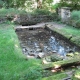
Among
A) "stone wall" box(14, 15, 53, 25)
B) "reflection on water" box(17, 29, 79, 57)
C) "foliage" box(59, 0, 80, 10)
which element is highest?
"foliage" box(59, 0, 80, 10)

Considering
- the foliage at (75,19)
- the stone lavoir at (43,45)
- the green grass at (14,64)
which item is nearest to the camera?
the green grass at (14,64)

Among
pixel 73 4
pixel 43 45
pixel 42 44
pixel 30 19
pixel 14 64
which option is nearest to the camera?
pixel 14 64

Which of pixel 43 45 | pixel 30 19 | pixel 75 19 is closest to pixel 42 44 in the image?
pixel 43 45

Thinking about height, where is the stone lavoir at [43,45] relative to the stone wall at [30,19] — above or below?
below

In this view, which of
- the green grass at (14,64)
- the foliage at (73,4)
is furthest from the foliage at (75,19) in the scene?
the green grass at (14,64)

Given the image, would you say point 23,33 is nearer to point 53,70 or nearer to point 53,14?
point 53,14

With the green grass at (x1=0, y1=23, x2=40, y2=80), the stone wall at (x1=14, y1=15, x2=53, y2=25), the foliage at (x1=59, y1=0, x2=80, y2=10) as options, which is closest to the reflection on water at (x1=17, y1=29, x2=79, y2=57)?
the green grass at (x1=0, y1=23, x2=40, y2=80)

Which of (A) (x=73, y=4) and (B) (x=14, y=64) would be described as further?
(A) (x=73, y=4)

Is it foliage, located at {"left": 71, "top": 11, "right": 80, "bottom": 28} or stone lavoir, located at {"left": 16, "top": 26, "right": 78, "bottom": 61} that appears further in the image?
foliage, located at {"left": 71, "top": 11, "right": 80, "bottom": 28}

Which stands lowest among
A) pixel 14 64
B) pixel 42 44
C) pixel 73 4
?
pixel 42 44

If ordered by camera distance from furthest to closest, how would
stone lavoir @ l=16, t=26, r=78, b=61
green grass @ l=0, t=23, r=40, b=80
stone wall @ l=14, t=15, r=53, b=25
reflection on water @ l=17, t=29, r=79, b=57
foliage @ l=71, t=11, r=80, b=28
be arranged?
stone wall @ l=14, t=15, r=53, b=25, foliage @ l=71, t=11, r=80, b=28, reflection on water @ l=17, t=29, r=79, b=57, stone lavoir @ l=16, t=26, r=78, b=61, green grass @ l=0, t=23, r=40, b=80

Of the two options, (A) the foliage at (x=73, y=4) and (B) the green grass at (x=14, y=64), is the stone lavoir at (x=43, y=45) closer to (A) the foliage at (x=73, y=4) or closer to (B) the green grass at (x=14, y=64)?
(B) the green grass at (x=14, y=64)

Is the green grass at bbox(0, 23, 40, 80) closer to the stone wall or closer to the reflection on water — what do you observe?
the reflection on water

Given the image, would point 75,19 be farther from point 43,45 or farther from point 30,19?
point 43,45
